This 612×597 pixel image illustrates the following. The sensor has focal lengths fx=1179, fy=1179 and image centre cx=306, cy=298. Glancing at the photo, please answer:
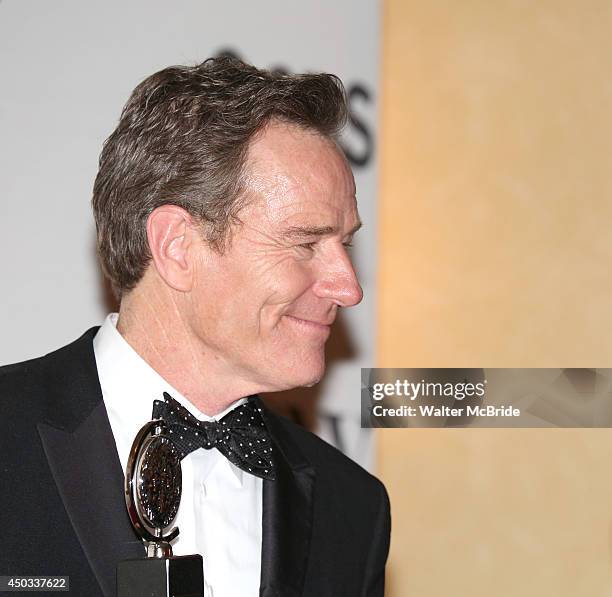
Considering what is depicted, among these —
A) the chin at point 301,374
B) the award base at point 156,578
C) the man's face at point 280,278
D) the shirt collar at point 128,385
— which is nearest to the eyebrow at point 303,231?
the man's face at point 280,278

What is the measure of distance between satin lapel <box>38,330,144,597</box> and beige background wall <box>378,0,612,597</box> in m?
1.25

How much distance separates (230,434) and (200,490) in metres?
0.13

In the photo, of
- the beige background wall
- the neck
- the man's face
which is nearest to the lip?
the man's face

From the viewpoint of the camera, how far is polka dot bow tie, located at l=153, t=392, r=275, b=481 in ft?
7.30

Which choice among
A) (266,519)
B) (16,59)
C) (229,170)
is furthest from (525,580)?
(16,59)

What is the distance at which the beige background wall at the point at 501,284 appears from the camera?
3.28 m

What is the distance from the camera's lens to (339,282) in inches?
89.3

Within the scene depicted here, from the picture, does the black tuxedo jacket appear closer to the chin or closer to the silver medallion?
the chin

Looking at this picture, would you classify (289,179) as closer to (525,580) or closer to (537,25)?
(537,25)

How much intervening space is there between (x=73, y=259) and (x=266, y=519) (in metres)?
1.02

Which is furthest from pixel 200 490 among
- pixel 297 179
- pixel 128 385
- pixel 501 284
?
pixel 501 284

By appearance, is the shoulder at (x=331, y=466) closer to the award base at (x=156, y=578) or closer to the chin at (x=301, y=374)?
the chin at (x=301, y=374)

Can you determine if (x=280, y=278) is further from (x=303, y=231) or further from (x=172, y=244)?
(x=172, y=244)

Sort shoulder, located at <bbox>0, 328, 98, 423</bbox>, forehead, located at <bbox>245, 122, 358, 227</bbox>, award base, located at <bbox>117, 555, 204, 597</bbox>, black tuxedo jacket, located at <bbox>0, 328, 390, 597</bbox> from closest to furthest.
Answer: award base, located at <bbox>117, 555, 204, 597</bbox>, black tuxedo jacket, located at <bbox>0, 328, 390, 597</bbox>, shoulder, located at <bbox>0, 328, 98, 423</bbox>, forehead, located at <bbox>245, 122, 358, 227</bbox>
